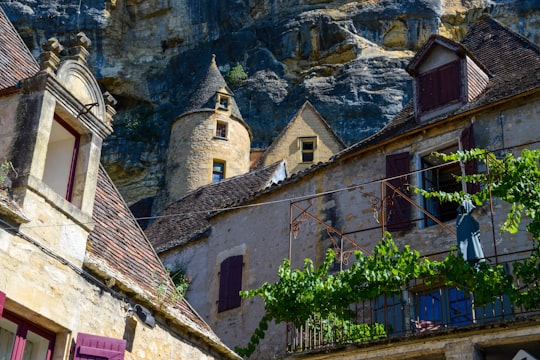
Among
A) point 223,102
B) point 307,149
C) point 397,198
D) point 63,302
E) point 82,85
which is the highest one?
point 223,102

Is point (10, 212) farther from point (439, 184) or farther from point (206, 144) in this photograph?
point (206, 144)

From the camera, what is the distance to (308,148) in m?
30.2

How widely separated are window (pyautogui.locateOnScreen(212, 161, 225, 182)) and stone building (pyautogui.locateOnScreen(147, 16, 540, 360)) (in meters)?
11.2

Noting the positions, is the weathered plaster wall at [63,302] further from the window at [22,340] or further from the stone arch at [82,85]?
the stone arch at [82,85]

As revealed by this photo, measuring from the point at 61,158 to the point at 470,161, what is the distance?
7.41 m

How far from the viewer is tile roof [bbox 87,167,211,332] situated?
9656 millimetres

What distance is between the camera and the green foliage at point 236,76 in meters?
38.4

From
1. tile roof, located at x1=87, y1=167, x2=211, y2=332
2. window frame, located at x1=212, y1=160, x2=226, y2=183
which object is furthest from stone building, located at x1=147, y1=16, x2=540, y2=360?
window frame, located at x1=212, y1=160, x2=226, y2=183

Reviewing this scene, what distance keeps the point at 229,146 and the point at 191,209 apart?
32.5 ft

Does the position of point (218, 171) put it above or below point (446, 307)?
above


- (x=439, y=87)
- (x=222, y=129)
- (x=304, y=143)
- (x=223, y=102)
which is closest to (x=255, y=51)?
(x=223, y=102)

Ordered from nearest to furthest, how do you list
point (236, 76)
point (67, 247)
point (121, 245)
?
point (67, 247) < point (121, 245) < point (236, 76)

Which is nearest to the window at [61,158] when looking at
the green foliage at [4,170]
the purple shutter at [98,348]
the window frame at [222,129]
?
the green foliage at [4,170]

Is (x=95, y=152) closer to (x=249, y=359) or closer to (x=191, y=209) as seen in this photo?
(x=249, y=359)
